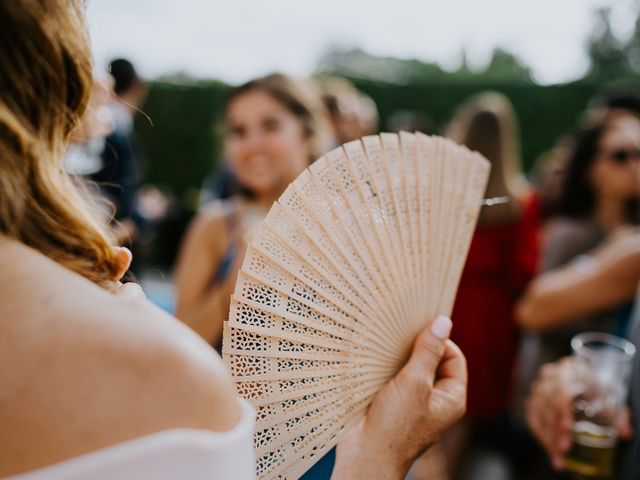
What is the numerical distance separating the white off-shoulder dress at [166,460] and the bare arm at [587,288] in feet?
5.62

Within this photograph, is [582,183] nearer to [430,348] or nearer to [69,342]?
[430,348]

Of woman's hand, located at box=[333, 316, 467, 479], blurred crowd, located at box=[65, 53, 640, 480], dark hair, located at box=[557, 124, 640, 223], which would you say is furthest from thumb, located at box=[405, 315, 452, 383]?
dark hair, located at box=[557, 124, 640, 223]

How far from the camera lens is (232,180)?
14.7ft

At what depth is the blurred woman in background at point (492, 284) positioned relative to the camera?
3.45m

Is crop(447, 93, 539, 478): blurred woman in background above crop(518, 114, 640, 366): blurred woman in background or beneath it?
beneath

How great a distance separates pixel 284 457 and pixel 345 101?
402cm

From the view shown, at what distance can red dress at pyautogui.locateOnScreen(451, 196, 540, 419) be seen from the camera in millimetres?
3480

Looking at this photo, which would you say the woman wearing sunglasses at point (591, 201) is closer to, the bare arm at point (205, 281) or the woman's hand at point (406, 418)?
the bare arm at point (205, 281)

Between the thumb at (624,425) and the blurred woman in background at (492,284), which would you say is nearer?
the thumb at (624,425)

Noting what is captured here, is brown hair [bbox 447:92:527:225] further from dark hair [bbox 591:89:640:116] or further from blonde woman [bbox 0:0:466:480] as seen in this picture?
blonde woman [bbox 0:0:466:480]

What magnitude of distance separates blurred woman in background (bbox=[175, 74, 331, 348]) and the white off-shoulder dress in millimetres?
1583

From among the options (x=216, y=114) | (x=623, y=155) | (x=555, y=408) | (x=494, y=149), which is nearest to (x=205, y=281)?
(x=555, y=408)

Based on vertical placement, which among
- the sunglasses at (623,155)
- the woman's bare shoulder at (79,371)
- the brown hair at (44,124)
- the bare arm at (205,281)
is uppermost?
the brown hair at (44,124)

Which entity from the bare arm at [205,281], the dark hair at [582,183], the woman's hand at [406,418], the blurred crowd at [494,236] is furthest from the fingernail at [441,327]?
the dark hair at [582,183]
